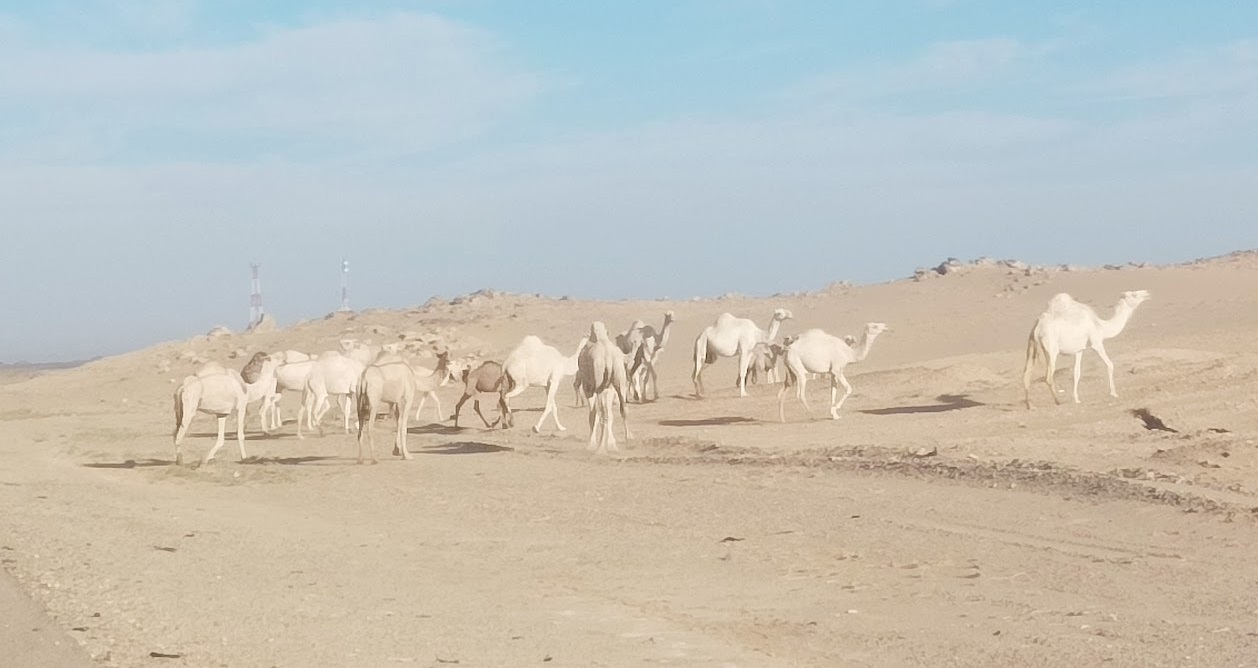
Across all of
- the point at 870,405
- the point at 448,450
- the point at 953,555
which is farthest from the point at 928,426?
the point at 953,555

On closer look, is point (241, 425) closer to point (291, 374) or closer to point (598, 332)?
point (598, 332)

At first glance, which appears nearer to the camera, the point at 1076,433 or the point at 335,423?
the point at 1076,433

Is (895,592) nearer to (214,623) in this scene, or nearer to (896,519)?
(896,519)

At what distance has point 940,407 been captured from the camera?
24.0m

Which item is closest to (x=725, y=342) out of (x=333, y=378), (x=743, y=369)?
(x=743, y=369)

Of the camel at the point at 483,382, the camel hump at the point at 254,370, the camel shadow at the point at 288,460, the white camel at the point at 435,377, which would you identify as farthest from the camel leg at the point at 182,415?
the camel at the point at 483,382

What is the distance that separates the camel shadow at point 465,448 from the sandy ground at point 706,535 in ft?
0.31

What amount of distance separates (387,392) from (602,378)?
2912 mm

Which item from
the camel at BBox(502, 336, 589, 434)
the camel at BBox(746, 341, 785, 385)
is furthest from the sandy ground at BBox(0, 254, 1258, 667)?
the camel at BBox(746, 341, 785, 385)

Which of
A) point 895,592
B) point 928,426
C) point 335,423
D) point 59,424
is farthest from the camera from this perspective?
point 59,424

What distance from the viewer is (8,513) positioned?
15.4 metres

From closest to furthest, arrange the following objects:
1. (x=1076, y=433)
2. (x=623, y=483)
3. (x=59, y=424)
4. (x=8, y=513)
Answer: (x=8, y=513)
(x=623, y=483)
(x=1076, y=433)
(x=59, y=424)

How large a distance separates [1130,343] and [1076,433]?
1326cm

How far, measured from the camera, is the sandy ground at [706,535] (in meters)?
9.55
